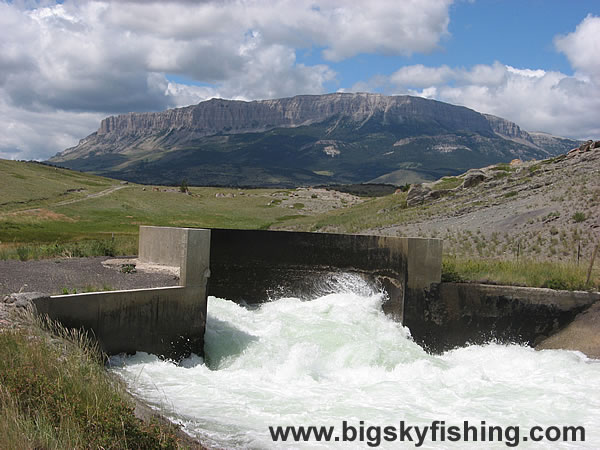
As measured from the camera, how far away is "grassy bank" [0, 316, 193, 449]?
247 inches

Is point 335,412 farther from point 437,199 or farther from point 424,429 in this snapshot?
point 437,199

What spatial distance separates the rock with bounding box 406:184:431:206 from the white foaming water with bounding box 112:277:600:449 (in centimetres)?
3275

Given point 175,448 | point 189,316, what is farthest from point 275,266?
point 175,448

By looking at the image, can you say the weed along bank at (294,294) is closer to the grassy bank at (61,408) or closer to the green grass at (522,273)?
the green grass at (522,273)

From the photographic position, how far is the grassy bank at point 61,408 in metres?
Answer: 6.27

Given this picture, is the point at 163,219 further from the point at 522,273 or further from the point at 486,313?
the point at 486,313

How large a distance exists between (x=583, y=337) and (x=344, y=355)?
7.02m

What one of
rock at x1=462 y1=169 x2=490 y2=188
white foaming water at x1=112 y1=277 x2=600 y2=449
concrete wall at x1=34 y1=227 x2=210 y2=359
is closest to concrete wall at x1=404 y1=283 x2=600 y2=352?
white foaming water at x1=112 y1=277 x2=600 y2=449

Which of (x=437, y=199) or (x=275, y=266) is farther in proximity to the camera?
(x=437, y=199)

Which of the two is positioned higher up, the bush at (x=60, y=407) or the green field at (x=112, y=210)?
the green field at (x=112, y=210)

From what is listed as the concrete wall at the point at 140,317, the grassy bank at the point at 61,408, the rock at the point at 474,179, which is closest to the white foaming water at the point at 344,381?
the concrete wall at the point at 140,317

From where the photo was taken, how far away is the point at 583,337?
16.4 meters

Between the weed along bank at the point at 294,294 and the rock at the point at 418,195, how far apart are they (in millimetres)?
30614

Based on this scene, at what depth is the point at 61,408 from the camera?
6.92 meters
